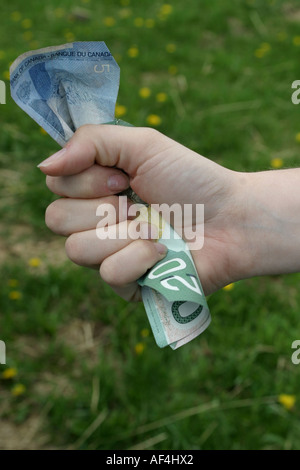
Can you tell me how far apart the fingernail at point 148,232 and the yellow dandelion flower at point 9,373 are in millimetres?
742

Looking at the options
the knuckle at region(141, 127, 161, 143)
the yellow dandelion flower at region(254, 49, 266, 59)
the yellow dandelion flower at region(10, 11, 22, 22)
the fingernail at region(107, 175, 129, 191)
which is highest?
the yellow dandelion flower at region(10, 11, 22, 22)

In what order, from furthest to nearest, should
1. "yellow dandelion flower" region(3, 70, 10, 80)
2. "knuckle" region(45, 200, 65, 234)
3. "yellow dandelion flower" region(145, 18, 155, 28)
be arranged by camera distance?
"yellow dandelion flower" region(145, 18, 155, 28)
"yellow dandelion flower" region(3, 70, 10, 80)
"knuckle" region(45, 200, 65, 234)

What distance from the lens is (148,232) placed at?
3.43 ft

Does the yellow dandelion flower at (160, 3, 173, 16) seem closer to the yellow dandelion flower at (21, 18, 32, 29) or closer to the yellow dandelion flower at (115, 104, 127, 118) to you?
the yellow dandelion flower at (21, 18, 32, 29)

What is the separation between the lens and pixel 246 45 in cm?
313

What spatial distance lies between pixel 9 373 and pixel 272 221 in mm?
862

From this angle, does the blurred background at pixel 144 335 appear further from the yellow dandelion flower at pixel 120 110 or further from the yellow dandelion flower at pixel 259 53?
the yellow dandelion flower at pixel 259 53

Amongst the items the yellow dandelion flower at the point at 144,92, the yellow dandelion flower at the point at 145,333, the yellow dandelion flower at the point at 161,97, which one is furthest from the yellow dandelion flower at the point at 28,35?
the yellow dandelion flower at the point at 145,333

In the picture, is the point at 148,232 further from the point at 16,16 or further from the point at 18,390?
the point at 16,16

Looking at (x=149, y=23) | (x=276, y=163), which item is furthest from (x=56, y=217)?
(x=149, y=23)

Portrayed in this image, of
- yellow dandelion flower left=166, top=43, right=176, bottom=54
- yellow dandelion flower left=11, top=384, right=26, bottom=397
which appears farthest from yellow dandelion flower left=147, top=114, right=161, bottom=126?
yellow dandelion flower left=11, top=384, right=26, bottom=397

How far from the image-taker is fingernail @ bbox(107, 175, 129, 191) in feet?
3.56

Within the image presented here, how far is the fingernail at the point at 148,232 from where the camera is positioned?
1038mm
